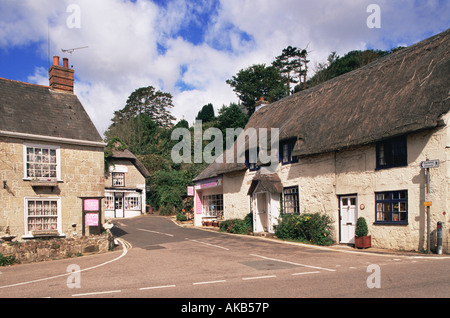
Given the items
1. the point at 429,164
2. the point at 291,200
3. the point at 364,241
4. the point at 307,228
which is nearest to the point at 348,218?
the point at 364,241

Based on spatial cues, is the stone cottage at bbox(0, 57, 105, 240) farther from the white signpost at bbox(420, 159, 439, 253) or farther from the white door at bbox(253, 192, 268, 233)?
the white signpost at bbox(420, 159, 439, 253)

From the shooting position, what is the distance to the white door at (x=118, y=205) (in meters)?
36.9

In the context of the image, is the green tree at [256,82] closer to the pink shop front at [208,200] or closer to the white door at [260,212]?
the pink shop front at [208,200]

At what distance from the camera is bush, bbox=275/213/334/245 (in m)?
16.7

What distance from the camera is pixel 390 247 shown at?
47.0 feet

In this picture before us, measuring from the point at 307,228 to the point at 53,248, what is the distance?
1099 cm

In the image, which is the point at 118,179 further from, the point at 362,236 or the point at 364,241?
the point at 364,241

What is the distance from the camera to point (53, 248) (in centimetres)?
1528

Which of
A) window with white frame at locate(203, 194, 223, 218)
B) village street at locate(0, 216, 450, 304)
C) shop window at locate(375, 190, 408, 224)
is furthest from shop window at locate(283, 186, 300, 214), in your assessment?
window with white frame at locate(203, 194, 223, 218)

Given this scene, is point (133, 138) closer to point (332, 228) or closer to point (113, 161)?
point (113, 161)

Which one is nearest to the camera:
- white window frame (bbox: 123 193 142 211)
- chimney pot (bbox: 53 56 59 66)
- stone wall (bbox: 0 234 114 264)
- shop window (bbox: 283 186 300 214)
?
stone wall (bbox: 0 234 114 264)

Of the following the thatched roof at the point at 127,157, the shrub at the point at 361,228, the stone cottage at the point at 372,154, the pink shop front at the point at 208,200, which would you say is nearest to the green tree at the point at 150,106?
the thatched roof at the point at 127,157
